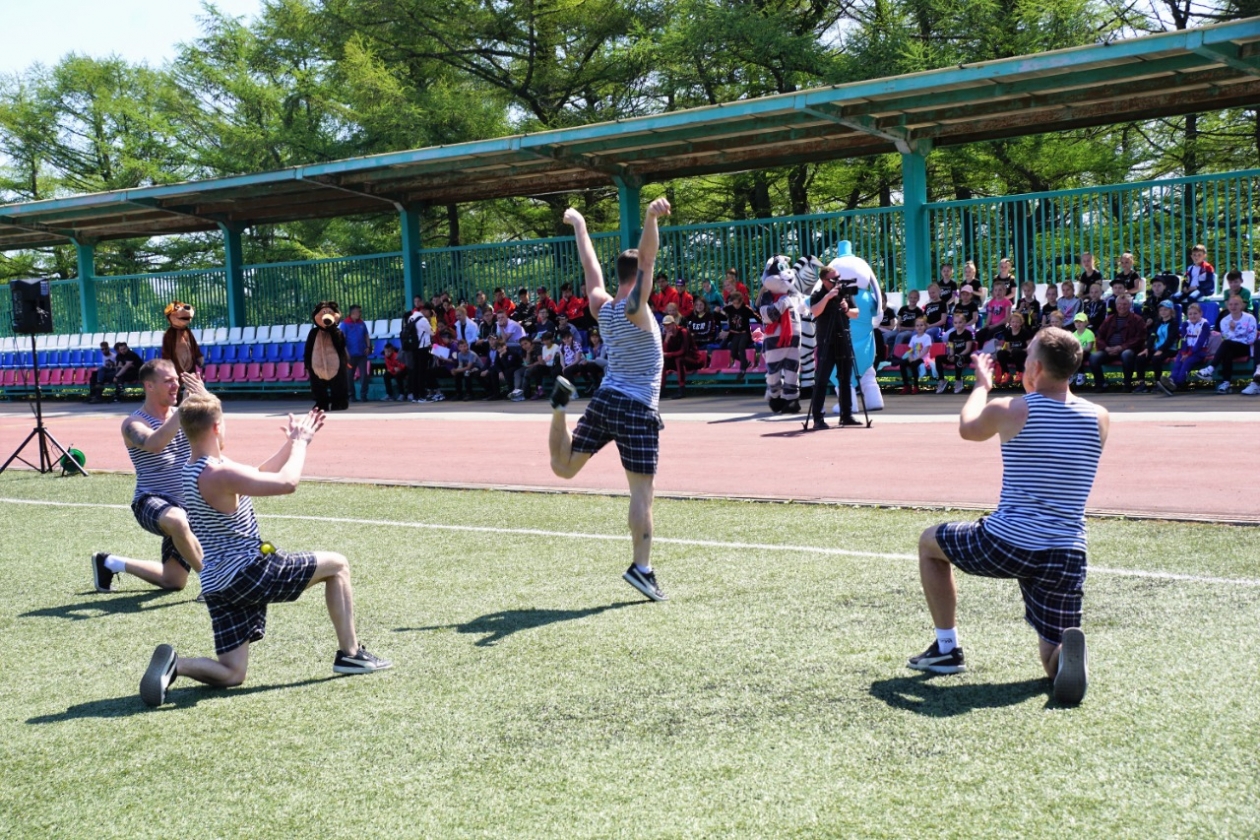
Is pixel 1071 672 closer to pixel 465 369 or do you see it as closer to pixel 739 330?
pixel 739 330

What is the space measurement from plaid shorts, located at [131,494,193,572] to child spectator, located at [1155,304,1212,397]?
13.9m

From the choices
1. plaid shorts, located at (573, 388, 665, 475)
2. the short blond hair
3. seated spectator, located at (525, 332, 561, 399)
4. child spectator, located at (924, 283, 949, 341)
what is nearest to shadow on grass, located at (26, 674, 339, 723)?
the short blond hair

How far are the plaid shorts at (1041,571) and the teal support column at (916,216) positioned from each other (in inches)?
686

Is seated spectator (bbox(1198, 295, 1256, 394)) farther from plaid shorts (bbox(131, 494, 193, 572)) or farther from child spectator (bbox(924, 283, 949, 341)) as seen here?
plaid shorts (bbox(131, 494, 193, 572))

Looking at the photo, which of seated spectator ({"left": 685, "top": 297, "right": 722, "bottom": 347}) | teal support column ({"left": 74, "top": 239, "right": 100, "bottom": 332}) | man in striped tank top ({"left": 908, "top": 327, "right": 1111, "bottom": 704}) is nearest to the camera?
man in striped tank top ({"left": 908, "top": 327, "right": 1111, "bottom": 704})

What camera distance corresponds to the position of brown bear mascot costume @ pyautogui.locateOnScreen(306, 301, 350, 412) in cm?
1568

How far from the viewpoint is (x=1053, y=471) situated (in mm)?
5129

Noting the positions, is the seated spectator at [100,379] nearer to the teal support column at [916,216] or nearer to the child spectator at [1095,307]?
the teal support column at [916,216]

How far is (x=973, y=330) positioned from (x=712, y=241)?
20.0 ft

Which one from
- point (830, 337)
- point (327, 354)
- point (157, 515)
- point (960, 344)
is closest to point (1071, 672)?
point (157, 515)

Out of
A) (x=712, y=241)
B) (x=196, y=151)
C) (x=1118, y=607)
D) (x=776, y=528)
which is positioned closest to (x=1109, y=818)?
(x=1118, y=607)

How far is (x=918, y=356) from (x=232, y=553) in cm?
1605

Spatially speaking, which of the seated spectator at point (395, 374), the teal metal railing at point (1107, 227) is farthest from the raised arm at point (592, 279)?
the seated spectator at point (395, 374)

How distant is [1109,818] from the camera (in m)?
3.80
